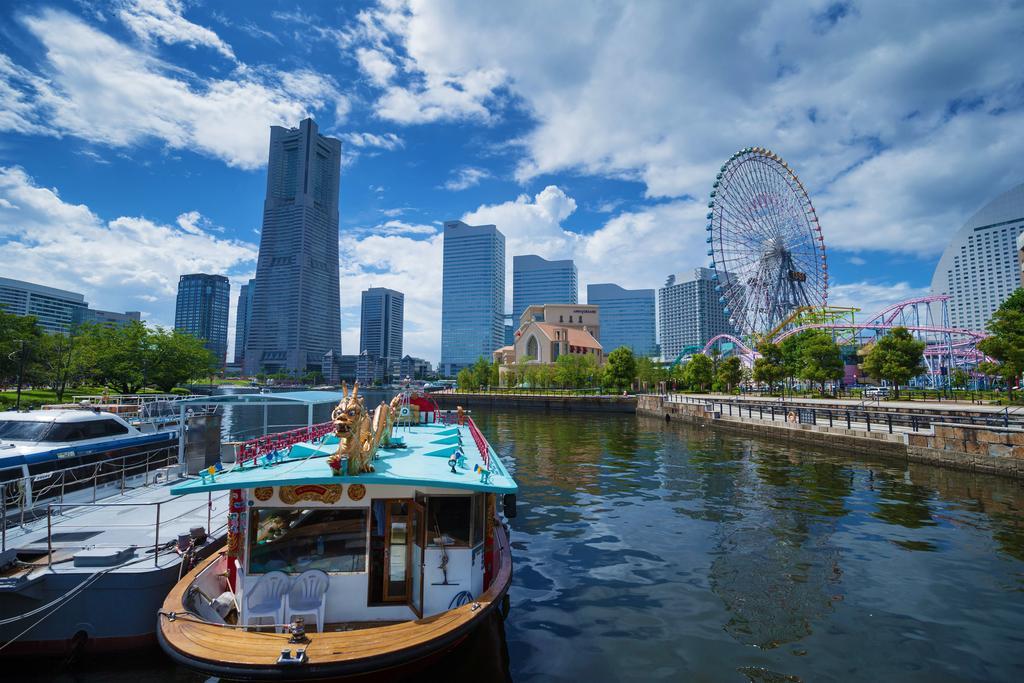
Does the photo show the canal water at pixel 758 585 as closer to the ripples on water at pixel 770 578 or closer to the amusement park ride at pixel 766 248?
the ripples on water at pixel 770 578

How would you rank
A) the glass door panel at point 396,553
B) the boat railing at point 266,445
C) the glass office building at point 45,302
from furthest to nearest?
1. the glass office building at point 45,302
2. the boat railing at point 266,445
3. the glass door panel at point 396,553

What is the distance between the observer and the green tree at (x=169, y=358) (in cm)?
5931

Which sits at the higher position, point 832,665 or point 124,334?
point 124,334

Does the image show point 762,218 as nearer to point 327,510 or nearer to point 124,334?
point 327,510

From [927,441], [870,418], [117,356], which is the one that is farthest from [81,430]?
[117,356]

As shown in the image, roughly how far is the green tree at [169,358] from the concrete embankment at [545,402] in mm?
32390

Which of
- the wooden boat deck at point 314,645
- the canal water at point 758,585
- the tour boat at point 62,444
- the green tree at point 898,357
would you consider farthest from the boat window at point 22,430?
the green tree at point 898,357

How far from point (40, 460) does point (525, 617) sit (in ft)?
52.2

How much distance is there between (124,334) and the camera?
59.9 metres

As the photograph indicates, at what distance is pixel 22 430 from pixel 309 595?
16446mm

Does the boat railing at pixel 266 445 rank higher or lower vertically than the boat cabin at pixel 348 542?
higher


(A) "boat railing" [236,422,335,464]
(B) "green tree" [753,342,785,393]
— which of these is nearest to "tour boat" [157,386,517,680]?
(A) "boat railing" [236,422,335,464]

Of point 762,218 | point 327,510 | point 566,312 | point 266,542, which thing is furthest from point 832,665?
point 566,312

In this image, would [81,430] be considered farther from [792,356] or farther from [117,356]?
[792,356]
